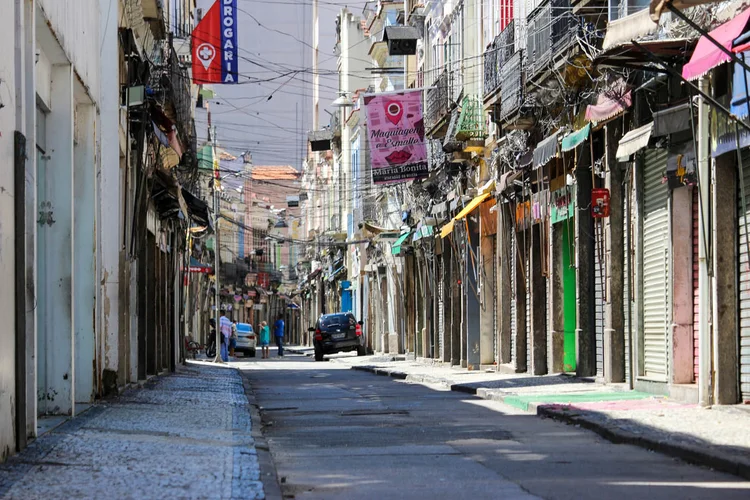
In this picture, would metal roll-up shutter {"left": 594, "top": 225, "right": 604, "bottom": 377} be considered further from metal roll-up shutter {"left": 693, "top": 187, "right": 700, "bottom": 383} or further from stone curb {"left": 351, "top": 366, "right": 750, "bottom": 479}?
metal roll-up shutter {"left": 693, "top": 187, "right": 700, "bottom": 383}

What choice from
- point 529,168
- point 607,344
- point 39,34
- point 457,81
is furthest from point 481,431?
point 457,81

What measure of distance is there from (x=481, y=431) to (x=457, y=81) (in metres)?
20.7

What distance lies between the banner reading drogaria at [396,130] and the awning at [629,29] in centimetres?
1895

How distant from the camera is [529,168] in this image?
2569cm

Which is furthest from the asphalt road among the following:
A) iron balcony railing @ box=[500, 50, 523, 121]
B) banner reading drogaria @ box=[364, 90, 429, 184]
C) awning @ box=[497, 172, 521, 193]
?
banner reading drogaria @ box=[364, 90, 429, 184]

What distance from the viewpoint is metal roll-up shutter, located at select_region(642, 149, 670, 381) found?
59.4ft

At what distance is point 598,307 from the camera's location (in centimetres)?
2200

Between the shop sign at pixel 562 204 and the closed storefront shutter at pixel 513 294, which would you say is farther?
the closed storefront shutter at pixel 513 294

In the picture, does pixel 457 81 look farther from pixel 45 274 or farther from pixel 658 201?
pixel 45 274

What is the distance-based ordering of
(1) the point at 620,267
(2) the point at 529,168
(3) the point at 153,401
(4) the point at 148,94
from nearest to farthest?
(3) the point at 153,401, (1) the point at 620,267, (4) the point at 148,94, (2) the point at 529,168

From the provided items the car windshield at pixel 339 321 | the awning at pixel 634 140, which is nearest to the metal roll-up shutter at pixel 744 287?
the awning at pixel 634 140

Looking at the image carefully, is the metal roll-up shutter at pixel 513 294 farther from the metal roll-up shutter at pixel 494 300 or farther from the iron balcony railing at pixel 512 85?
the iron balcony railing at pixel 512 85

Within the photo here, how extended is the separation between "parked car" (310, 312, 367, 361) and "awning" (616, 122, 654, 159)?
30.9 metres

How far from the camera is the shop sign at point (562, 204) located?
22.9m
